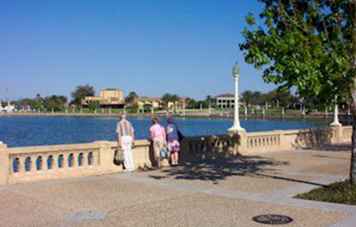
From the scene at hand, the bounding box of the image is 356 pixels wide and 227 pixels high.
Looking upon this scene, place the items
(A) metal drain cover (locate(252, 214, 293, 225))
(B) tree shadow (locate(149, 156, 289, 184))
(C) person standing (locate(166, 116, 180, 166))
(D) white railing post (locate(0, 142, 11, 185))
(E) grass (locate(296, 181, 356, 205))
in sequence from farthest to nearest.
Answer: (C) person standing (locate(166, 116, 180, 166))
(B) tree shadow (locate(149, 156, 289, 184))
(D) white railing post (locate(0, 142, 11, 185))
(E) grass (locate(296, 181, 356, 205))
(A) metal drain cover (locate(252, 214, 293, 225))

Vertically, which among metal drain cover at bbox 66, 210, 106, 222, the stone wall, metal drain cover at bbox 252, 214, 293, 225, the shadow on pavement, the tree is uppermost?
the tree

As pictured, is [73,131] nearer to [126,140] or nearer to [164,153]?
[164,153]

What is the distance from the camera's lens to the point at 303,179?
A: 44.3 ft

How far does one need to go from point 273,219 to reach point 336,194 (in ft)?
8.26

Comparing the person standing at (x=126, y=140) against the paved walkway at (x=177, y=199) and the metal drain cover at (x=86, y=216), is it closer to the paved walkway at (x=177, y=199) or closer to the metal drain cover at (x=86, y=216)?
the paved walkway at (x=177, y=199)

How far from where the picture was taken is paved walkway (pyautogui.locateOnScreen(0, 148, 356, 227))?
8719mm

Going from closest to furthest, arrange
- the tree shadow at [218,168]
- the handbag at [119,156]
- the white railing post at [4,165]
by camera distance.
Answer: the white railing post at [4,165]
the tree shadow at [218,168]
the handbag at [119,156]

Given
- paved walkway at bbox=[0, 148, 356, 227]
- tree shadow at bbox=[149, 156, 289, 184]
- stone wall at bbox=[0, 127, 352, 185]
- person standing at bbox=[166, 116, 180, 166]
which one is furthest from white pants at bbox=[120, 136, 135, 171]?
person standing at bbox=[166, 116, 180, 166]

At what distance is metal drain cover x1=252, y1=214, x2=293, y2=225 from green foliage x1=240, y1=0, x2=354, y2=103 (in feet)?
8.35

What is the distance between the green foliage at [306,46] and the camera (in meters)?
9.88

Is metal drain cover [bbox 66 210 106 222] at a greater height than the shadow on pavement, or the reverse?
the shadow on pavement

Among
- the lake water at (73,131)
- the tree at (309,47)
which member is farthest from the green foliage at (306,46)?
the lake water at (73,131)

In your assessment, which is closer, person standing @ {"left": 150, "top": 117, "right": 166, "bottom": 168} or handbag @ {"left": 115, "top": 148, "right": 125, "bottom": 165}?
handbag @ {"left": 115, "top": 148, "right": 125, "bottom": 165}

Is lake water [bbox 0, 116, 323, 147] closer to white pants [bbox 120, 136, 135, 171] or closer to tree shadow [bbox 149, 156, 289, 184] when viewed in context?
tree shadow [bbox 149, 156, 289, 184]
